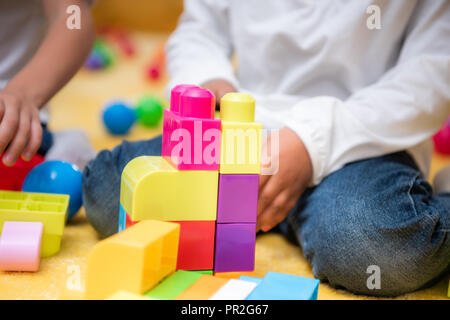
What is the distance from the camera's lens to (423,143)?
2.66ft

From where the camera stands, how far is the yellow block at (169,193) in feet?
1.62

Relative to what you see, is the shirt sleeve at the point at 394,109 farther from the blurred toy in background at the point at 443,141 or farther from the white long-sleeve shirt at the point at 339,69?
the blurred toy in background at the point at 443,141

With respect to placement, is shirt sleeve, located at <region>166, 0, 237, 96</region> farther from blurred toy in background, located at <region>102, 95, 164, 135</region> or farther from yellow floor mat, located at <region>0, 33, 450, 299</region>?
blurred toy in background, located at <region>102, 95, 164, 135</region>

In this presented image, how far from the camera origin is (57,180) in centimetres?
76

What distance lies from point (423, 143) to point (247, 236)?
0.41m

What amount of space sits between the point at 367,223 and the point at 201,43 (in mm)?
454

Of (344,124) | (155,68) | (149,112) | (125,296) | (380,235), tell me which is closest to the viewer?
(125,296)

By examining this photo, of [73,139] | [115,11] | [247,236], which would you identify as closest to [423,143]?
[247,236]

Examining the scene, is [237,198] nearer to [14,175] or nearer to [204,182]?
[204,182]

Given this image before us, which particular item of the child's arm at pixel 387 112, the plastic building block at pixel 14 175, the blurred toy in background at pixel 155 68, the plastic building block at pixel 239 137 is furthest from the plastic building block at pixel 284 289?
the blurred toy in background at pixel 155 68

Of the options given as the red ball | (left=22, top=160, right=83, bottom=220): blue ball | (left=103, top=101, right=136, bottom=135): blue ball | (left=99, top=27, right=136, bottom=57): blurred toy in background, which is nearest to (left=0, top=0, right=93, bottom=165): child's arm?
(left=22, top=160, right=83, bottom=220): blue ball

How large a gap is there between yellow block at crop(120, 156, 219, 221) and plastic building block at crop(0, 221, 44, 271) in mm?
145

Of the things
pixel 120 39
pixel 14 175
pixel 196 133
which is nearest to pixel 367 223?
pixel 196 133
